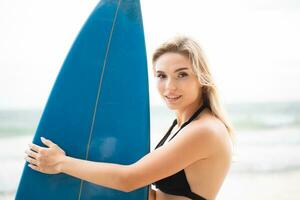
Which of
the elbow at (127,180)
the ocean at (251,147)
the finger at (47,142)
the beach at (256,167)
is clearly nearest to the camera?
the elbow at (127,180)

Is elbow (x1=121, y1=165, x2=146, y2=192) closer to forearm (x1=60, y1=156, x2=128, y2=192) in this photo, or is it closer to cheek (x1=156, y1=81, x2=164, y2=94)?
forearm (x1=60, y1=156, x2=128, y2=192)

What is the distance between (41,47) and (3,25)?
50.8 inches

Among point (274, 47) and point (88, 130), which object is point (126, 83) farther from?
point (274, 47)

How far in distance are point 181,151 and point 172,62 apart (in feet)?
1.18

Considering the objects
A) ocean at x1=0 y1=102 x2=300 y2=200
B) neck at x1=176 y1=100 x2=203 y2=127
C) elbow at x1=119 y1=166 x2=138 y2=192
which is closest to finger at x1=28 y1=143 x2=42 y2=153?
elbow at x1=119 y1=166 x2=138 y2=192

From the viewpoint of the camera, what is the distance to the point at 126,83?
189 centimetres

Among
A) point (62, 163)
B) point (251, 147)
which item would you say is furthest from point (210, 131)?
point (251, 147)

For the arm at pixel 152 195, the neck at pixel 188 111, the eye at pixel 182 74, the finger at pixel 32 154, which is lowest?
the arm at pixel 152 195

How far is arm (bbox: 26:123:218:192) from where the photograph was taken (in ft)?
4.96

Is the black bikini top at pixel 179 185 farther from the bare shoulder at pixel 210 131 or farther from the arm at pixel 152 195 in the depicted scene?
the arm at pixel 152 195

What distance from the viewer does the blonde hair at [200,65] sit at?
5.43 ft

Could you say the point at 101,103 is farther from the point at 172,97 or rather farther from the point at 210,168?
the point at 210,168

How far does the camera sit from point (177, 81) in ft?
5.51

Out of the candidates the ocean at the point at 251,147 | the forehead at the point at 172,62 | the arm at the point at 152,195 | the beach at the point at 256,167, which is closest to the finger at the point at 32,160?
the arm at the point at 152,195
